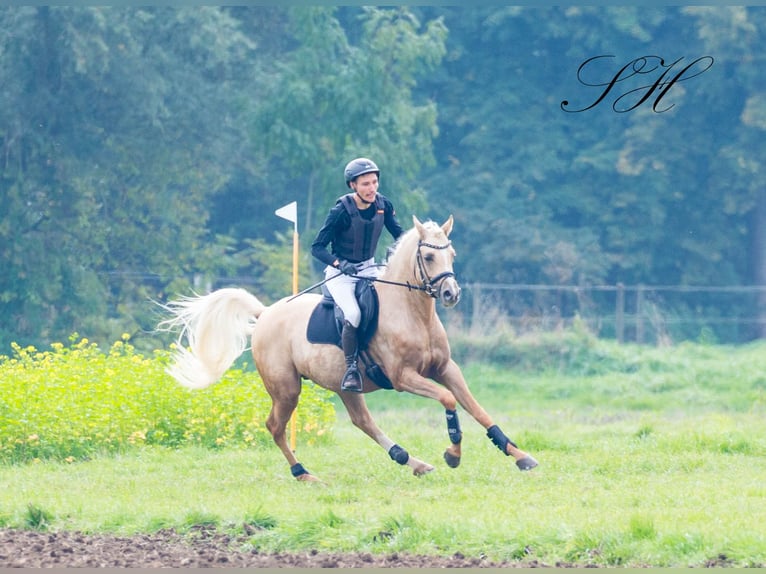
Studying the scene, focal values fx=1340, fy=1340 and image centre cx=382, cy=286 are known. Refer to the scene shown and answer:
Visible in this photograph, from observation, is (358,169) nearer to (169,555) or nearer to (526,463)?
(526,463)

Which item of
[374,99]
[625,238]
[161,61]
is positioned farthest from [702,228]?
[161,61]

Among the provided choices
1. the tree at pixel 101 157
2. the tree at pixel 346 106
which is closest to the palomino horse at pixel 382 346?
the tree at pixel 101 157

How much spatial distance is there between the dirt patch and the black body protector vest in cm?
334

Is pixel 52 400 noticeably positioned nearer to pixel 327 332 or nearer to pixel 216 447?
pixel 216 447

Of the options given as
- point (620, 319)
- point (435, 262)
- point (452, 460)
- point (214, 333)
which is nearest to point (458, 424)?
point (452, 460)

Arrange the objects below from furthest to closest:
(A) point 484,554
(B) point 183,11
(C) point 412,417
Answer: (B) point 183,11, (C) point 412,417, (A) point 484,554

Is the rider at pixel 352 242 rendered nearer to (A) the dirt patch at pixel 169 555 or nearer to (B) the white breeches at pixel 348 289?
(B) the white breeches at pixel 348 289

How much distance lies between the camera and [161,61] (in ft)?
103

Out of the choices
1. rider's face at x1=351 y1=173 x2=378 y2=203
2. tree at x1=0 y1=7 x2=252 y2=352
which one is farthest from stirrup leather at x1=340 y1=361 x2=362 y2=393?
tree at x1=0 y1=7 x2=252 y2=352

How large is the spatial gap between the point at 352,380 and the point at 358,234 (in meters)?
1.27

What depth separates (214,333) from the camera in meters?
13.4

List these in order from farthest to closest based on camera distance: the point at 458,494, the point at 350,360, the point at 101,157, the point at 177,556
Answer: the point at 101,157
the point at 350,360
the point at 458,494
the point at 177,556

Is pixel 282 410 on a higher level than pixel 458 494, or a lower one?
higher

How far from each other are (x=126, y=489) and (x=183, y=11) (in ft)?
69.0
